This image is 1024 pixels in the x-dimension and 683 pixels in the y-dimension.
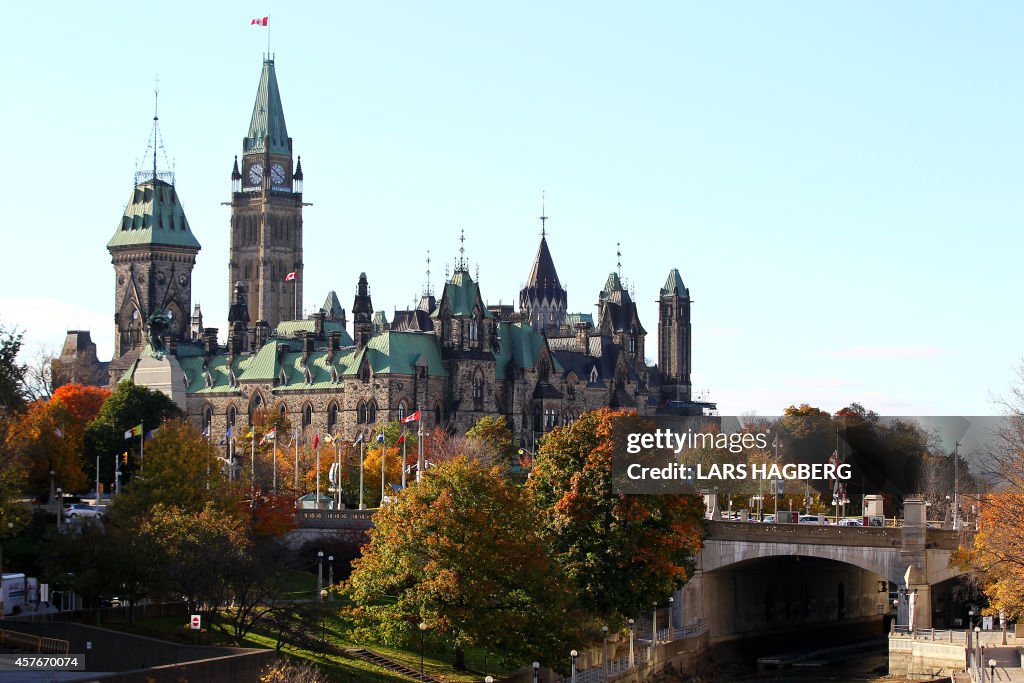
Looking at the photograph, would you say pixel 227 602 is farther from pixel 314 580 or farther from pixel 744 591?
pixel 744 591

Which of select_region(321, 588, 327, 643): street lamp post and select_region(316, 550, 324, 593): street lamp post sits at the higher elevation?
select_region(316, 550, 324, 593): street lamp post

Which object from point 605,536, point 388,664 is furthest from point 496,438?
point 388,664

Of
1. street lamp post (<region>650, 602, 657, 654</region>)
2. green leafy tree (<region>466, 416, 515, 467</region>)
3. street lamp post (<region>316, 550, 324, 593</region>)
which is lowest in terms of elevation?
street lamp post (<region>650, 602, 657, 654</region>)

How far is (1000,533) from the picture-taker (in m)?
80.5

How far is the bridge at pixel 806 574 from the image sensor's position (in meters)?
92.1

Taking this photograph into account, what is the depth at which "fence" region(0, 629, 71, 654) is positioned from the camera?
A: 66.2 metres

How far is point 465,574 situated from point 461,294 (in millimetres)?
102745

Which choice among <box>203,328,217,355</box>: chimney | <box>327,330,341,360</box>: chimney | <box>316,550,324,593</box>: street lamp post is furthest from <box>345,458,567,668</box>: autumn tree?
<box>203,328,217,355</box>: chimney

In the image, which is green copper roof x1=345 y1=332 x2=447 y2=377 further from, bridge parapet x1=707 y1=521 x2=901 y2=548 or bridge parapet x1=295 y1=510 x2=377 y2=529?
bridge parapet x1=707 y1=521 x2=901 y2=548

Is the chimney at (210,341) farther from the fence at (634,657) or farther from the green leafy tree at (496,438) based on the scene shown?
the fence at (634,657)

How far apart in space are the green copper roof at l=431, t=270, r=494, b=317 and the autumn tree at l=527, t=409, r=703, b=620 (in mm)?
91680

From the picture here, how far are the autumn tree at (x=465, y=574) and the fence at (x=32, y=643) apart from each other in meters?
14.2

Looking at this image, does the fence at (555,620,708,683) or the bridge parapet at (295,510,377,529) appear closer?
the fence at (555,620,708,683)

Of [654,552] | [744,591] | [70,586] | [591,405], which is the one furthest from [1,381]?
[591,405]
